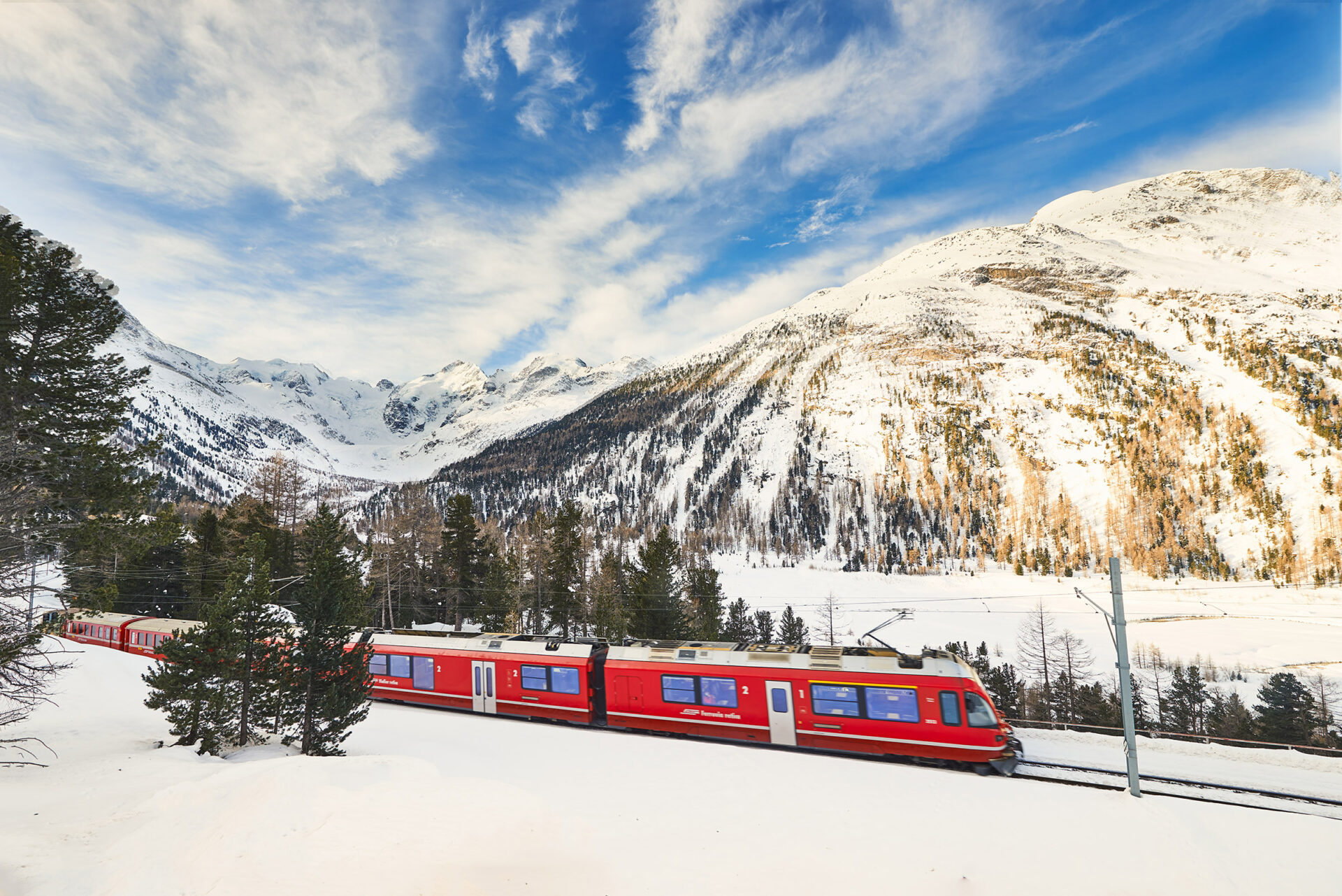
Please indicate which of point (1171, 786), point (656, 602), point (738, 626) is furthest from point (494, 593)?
point (1171, 786)

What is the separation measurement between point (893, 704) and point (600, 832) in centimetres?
1089

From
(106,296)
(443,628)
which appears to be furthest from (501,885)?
(443,628)

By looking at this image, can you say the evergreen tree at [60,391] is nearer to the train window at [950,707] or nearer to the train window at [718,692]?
the train window at [718,692]

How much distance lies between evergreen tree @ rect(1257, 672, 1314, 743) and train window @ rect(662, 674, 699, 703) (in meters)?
44.5

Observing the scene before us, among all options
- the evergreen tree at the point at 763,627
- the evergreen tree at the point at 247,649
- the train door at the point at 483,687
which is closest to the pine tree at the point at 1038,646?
the evergreen tree at the point at 763,627

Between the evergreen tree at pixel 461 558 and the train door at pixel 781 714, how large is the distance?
2982 centimetres

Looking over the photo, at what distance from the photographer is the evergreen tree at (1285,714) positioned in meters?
39.7

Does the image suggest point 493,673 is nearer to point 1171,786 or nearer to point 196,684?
point 196,684

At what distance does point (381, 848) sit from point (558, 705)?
1401 centimetres

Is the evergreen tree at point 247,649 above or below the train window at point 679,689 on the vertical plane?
above

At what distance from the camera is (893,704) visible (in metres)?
18.0

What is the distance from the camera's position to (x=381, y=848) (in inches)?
363

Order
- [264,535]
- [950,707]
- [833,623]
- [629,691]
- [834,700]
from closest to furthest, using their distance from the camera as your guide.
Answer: [950,707], [834,700], [629,691], [264,535], [833,623]

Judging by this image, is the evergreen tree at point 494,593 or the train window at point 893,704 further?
the evergreen tree at point 494,593
